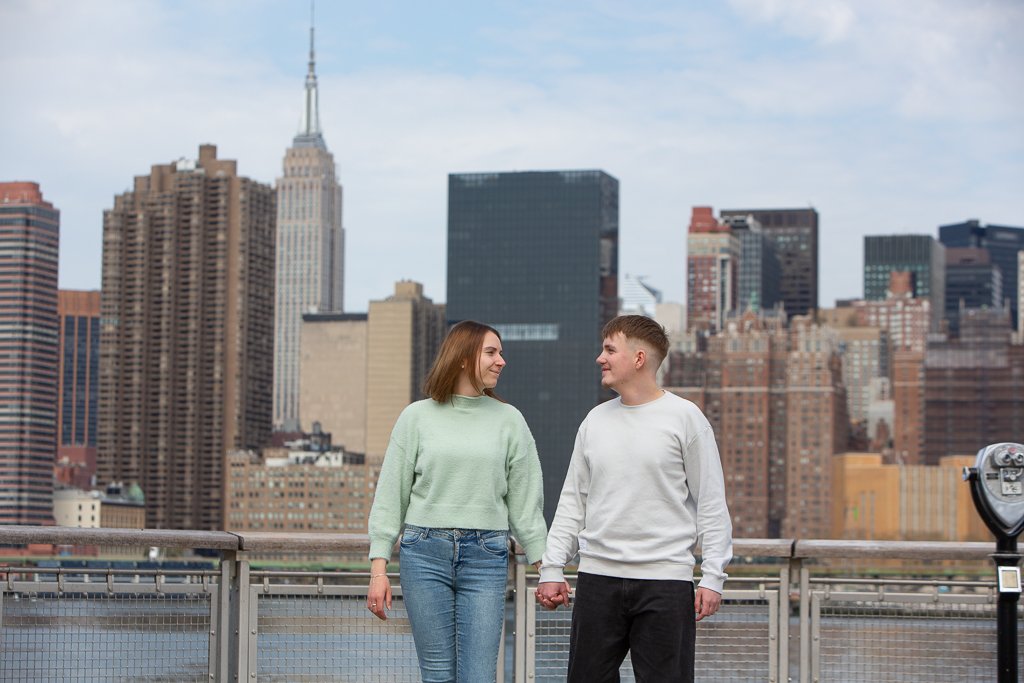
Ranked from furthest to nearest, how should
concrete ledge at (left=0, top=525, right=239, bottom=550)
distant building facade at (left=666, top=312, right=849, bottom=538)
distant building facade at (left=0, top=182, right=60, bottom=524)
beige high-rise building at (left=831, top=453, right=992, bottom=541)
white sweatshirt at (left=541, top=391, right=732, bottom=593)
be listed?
distant building facade at (left=0, top=182, right=60, bottom=524) → distant building facade at (left=666, top=312, right=849, bottom=538) → beige high-rise building at (left=831, top=453, right=992, bottom=541) → concrete ledge at (left=0, top=525, right=239, bottom=550) → white sweatshirt at (left=541, top=391, right=732, bottom=593)

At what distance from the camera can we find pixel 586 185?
15550 centimetres

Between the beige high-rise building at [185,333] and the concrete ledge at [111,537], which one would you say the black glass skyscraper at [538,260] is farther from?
the concrete ledge at [111,537]

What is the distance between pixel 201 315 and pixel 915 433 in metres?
77.1

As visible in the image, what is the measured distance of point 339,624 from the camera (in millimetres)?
6539

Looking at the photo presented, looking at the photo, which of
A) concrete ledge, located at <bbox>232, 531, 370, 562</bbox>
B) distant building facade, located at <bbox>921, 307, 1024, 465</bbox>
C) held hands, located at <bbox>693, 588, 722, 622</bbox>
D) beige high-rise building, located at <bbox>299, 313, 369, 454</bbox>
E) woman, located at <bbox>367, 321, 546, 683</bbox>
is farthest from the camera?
beige high-rise building, located at <bbox>299, 313, 369, 454</bbox>

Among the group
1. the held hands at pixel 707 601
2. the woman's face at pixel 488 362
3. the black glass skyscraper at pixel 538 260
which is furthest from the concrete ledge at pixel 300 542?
the black glass skyscraper at pixel 538 260

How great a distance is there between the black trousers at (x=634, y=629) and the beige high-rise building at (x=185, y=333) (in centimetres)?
16215

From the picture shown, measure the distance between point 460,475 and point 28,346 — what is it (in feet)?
544

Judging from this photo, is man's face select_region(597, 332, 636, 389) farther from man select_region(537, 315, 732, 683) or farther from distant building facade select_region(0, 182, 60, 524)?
distant building facade select_region(0, 182, 60, 524)

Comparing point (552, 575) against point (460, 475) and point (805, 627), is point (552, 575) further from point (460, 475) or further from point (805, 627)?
point (805, 627)

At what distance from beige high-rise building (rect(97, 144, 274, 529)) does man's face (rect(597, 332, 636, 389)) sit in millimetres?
162192

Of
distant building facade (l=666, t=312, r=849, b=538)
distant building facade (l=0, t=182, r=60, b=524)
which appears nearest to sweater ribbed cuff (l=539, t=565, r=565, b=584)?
distant building facade (l=666, t=312, r=849, b=538)

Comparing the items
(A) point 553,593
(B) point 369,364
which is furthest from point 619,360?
(B) point 369,364

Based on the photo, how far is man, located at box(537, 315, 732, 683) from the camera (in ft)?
18.1
